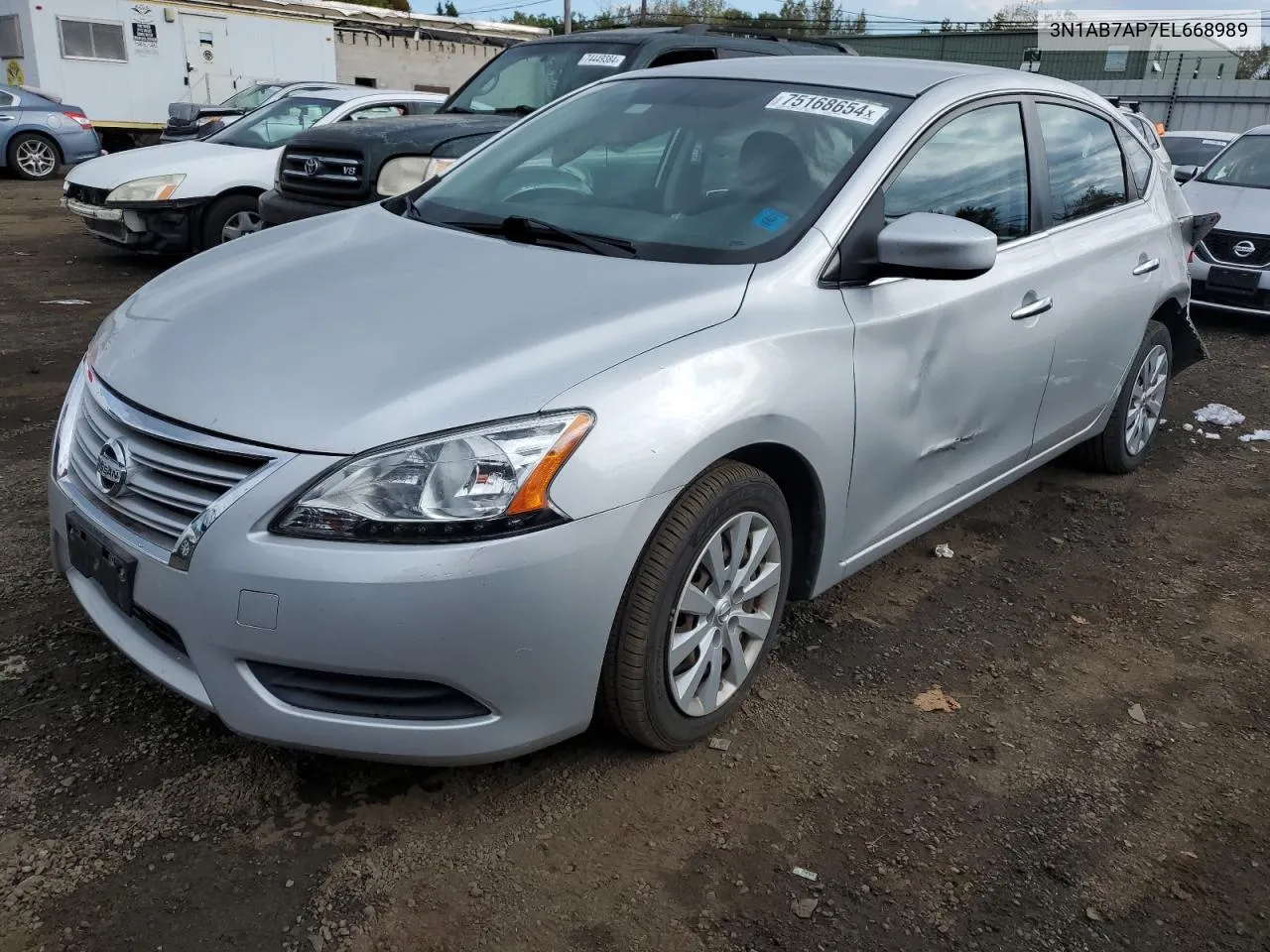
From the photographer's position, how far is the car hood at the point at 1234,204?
8.23m

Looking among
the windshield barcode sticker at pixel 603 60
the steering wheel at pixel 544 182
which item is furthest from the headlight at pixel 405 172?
Result: the steering wheel at pixel 544 182

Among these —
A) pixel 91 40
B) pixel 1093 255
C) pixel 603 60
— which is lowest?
pixel 1093 255

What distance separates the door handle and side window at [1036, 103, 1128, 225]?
1.18ft

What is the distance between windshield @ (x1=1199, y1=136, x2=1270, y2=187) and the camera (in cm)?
902

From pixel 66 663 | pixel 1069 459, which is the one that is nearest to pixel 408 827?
pixel 66 663

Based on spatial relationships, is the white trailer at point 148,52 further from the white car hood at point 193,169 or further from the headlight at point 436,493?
the headlight at point 436,493

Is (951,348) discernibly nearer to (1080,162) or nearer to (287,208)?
(1080,162)

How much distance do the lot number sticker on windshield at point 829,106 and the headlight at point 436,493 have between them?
1.62m

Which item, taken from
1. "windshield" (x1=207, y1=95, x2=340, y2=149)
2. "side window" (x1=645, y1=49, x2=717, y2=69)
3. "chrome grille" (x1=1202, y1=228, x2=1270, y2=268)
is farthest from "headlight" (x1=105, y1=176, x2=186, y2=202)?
→ "chrome grille" (x1=1202, y1=228, x2=1270, y2=268)

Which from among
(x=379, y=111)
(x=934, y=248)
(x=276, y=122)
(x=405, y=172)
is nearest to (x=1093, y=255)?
(x=934, y=248)

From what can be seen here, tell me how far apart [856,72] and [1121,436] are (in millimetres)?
2245

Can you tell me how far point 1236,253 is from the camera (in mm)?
8195

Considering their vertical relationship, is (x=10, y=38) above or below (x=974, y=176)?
above

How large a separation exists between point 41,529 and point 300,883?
7.21ft
